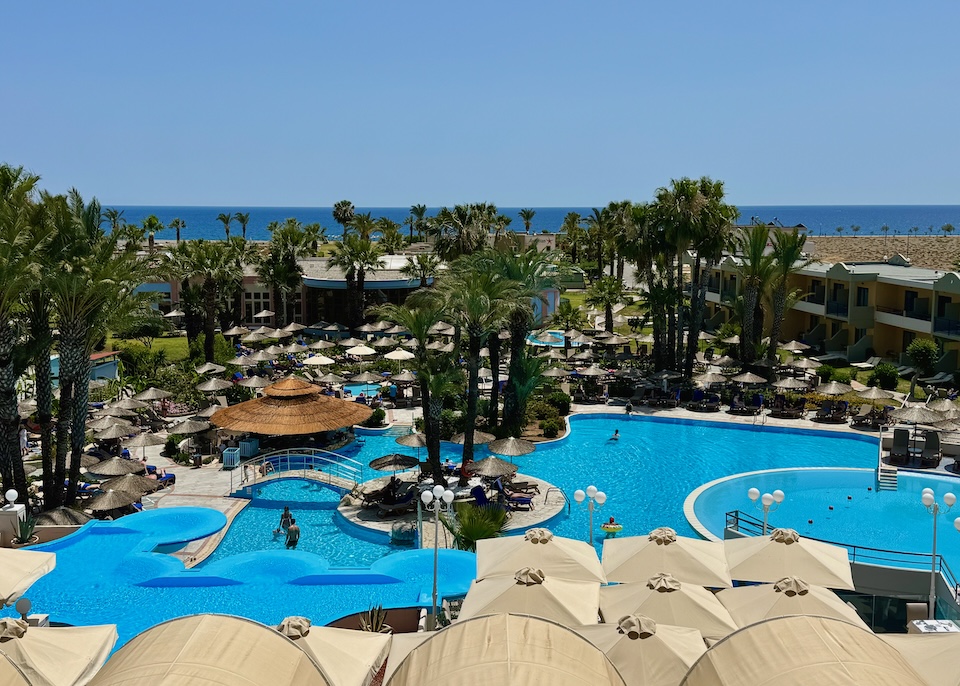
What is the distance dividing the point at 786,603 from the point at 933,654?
299 centimetres

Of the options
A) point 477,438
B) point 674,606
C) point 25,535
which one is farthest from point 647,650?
point 477,438

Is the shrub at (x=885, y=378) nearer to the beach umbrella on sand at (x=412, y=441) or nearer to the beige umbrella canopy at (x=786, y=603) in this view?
the beach umbrella on sand at (x=412, y=441)

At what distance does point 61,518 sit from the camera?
2092 cm

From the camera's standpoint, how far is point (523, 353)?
1208 inches

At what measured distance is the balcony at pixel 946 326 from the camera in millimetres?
37250

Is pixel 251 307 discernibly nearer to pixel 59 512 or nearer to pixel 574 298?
pixel 574 298

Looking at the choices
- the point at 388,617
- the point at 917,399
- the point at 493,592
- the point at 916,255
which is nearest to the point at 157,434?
the point at 388,617

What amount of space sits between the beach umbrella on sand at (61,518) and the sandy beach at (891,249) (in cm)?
6759

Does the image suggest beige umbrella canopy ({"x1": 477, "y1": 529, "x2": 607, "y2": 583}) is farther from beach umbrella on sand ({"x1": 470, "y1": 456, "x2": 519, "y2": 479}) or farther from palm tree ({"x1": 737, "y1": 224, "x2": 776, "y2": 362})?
palm tree ({"x1": 737, "y1": 224, "x2": 776, "y2": 362})

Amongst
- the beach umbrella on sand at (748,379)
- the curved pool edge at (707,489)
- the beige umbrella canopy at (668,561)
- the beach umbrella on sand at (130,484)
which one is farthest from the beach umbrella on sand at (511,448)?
the beach umbrella on sand at (748,379)

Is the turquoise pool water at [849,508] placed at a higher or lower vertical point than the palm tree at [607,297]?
lower

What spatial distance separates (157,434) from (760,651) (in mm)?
24265

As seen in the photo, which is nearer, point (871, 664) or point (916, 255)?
point (871, 664)

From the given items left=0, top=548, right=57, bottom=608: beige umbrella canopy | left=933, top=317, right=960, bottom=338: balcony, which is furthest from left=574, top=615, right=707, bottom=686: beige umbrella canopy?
left=933, top=317, right=960, bottom=338: balcony
